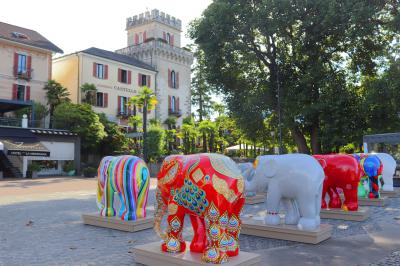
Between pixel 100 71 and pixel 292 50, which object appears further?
pixel 100 71

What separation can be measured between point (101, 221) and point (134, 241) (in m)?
1.65

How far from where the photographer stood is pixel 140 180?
788 centimetres

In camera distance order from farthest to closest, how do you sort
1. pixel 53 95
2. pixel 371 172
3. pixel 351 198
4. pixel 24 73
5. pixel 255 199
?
pixel 53 95 → pixel 24 73 → pixel 255 199 → pixel 371 172 → pixel 351 198

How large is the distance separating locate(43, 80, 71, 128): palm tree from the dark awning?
4.03m

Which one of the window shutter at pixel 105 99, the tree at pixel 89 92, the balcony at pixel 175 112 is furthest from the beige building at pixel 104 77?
the balcony at pixel 175 112

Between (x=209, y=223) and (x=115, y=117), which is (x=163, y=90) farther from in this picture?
(x=209, y=223)

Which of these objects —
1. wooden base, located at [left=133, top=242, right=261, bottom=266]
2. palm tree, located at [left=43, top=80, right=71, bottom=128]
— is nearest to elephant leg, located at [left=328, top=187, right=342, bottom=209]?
wooden base, located at [left=133, top=242, right=261, bottom=266]

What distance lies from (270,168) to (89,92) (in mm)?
30132

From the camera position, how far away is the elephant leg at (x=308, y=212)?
6.77 meters

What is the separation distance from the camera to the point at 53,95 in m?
31.7

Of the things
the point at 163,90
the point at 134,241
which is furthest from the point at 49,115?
the point at 134,241

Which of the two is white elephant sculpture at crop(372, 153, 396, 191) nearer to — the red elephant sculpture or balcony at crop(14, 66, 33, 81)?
the red elephant sculpture

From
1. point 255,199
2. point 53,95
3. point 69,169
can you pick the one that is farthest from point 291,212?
point 53,95

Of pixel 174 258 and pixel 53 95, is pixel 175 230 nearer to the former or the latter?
pixel 174 258
